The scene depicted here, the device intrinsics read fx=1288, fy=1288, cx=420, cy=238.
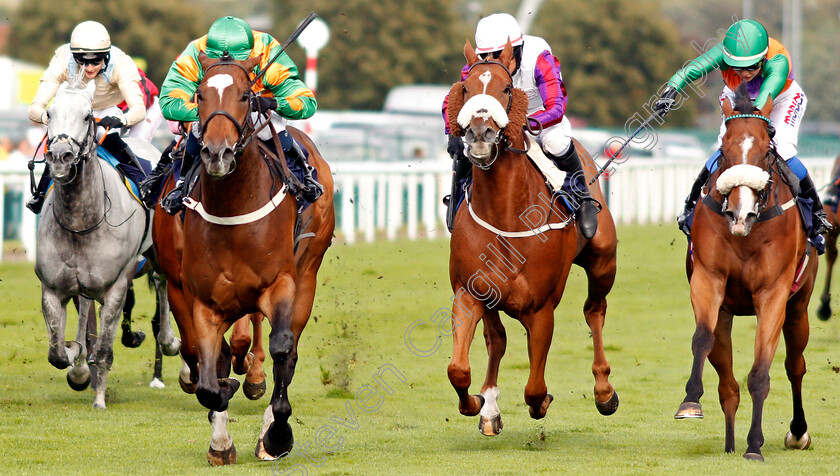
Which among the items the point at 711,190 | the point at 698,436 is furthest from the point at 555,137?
the point at 698,436

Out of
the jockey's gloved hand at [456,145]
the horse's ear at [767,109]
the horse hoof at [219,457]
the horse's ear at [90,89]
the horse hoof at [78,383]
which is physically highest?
the horse's ear at [90,89]

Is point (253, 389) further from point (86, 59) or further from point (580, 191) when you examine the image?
point (86, 59)

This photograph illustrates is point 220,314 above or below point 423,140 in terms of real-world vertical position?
below

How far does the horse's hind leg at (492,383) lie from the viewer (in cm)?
726

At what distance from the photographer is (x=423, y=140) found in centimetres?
2398

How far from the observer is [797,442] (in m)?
7.44

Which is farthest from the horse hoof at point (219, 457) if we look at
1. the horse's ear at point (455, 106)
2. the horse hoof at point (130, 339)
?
the horse hoof at point (130, 339)

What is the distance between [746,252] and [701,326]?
48 cm

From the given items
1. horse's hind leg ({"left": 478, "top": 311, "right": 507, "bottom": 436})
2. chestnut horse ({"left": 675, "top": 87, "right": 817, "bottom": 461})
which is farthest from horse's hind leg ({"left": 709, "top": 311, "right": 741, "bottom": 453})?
horse's hind leg ({"left": 478, "top": 311, "right": 507, "bottom": 436})

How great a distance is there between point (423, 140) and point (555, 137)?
1659 cm

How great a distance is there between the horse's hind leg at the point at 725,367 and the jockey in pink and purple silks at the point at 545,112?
917 millimetres

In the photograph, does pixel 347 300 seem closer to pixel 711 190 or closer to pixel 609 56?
pixel 711 190

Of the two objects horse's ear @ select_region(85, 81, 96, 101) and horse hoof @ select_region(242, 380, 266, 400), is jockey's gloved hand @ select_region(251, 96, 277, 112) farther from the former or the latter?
horse hoof @ select_region(242, 380, 266, 400)

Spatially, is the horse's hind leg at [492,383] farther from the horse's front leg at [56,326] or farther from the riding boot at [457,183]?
the horse's front leg at [56,326]
